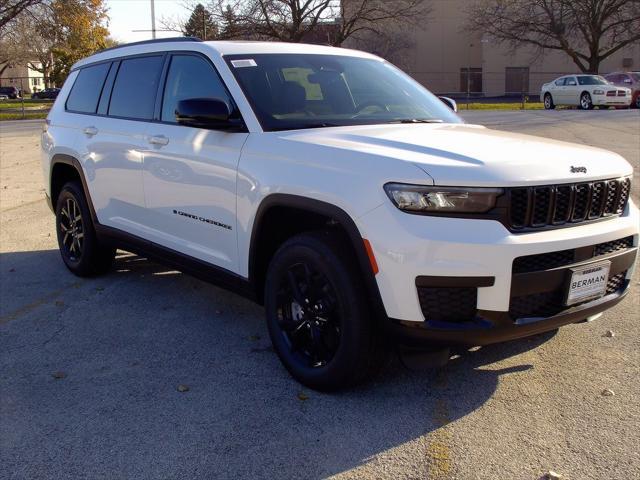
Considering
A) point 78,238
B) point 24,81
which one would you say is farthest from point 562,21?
point 24,81

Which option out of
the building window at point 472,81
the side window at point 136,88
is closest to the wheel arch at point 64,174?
the side window at point 136,88

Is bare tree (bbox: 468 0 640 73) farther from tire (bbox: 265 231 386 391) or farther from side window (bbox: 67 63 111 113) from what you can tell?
tire (bbox: 265 231 386 391)

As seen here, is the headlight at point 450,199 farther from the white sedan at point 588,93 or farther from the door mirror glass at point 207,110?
the white sedan at point 588,93

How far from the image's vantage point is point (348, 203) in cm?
340

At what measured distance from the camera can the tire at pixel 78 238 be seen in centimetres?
607

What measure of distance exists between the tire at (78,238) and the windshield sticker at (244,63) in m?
2.33

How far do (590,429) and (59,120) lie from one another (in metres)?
5.25

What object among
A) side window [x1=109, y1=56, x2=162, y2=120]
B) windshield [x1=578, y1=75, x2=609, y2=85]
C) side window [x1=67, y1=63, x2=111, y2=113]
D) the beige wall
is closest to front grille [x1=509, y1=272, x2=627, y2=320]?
side window [x1=109, y1=56, x2=162, y2=120]

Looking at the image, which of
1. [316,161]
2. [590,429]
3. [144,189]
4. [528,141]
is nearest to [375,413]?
[590,429]

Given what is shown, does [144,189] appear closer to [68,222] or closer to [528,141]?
[68,222]

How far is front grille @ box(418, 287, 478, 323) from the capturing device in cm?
322

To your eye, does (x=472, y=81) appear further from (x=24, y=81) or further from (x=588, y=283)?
(x=24, y=81)

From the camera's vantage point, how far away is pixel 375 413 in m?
3.61

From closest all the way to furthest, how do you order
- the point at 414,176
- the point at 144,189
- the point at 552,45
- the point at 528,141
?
1. the point at 414,176
2. the point at 528,141
3. the point at 144,189
4. the point at 552,45
